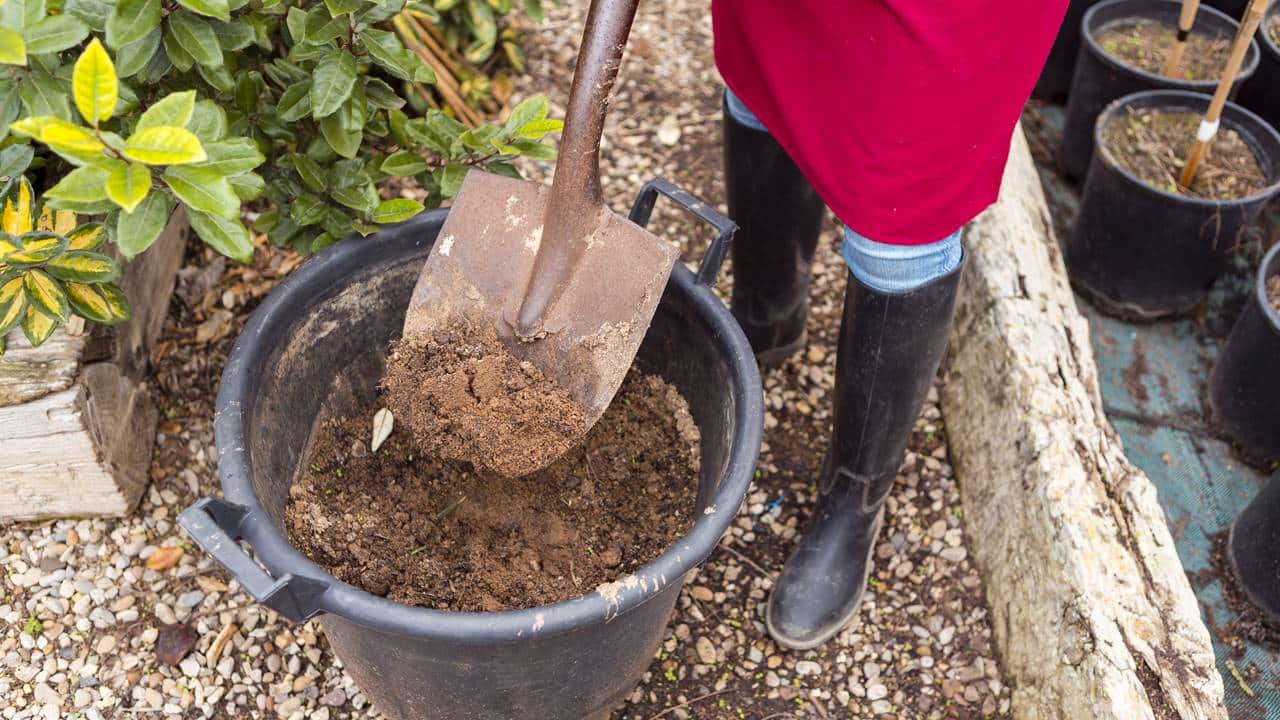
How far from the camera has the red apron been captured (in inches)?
53.4

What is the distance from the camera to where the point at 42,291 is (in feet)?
4.76

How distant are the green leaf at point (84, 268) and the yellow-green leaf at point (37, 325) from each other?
82mm

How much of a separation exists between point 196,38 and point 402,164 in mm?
439

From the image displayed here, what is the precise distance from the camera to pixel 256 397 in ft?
5.08

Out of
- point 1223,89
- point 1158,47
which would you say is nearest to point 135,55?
point 1223,89

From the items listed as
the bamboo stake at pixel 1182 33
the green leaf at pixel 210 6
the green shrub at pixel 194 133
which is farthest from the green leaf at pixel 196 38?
the bamboo stake at pixel 1182 33

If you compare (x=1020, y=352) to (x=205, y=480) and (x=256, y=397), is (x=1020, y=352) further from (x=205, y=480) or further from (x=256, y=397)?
(x=205, y=480)

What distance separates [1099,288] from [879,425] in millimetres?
1196

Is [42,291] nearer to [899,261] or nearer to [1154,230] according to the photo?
[899,261]

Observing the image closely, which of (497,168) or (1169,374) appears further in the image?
(1169,374)

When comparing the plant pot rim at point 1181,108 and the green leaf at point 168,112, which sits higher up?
the green leaf at point 168,112

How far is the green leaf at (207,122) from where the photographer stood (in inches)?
53.2

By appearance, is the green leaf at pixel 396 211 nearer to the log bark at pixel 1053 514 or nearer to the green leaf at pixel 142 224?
the green leaf at pixel 142 224

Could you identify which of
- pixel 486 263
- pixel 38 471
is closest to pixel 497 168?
pixel 486 263
